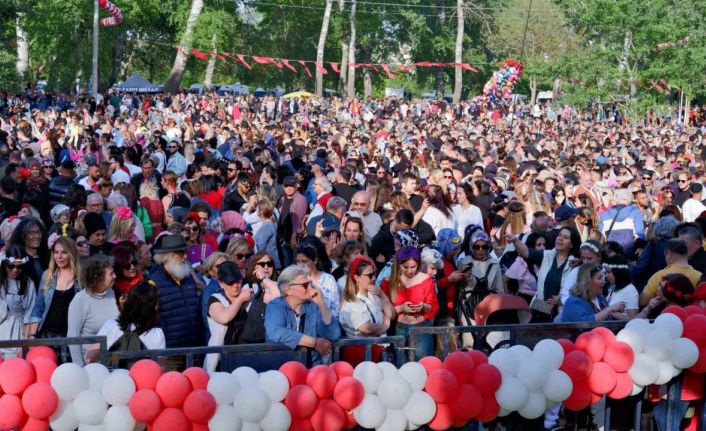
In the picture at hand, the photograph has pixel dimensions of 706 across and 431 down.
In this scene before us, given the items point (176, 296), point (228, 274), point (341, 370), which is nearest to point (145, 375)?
point (341, 370)

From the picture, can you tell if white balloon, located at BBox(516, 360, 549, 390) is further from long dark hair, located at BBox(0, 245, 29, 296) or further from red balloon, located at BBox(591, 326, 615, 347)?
long dark hair, located at BBox(0, 245, 29, 296)

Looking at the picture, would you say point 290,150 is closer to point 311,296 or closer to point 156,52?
point 311,296

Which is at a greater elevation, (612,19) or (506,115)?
(612,19)

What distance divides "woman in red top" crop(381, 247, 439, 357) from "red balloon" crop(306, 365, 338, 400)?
7.85 feet

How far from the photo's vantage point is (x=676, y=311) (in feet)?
24.5

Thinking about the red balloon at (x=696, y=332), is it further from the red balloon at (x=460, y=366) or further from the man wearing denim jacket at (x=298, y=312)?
the man wearing denim jacket at (x=298, y=312)

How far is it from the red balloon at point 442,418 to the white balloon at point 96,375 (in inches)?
69.7

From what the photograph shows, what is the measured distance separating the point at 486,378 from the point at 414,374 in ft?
1.36

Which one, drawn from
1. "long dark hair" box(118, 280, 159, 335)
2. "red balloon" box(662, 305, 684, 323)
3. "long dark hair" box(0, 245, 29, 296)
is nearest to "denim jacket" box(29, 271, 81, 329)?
"long dark hair" box(0, 245, 29, 296)

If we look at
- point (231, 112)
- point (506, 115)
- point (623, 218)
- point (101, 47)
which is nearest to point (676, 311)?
point (623, 218)

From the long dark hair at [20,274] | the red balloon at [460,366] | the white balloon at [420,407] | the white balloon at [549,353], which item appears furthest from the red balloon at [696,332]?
the long dark hair at [20,274]

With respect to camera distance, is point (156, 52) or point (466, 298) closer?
point (466, 298)

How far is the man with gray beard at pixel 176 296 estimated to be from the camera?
7.90 m

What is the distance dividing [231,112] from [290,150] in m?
20.3
